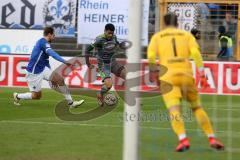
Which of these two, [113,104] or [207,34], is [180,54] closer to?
[113,104]

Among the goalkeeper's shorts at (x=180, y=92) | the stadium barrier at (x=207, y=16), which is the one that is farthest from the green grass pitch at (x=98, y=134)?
the stadium barrier at (x=207, y=16)

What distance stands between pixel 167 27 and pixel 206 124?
4.76ft

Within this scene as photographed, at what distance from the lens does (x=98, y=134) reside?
490 inches

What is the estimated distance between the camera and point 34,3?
79.6 ft

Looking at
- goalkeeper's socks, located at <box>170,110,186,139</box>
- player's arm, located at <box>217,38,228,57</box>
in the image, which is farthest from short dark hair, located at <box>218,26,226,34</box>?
goalkeeper's socks, located at <box>170,110,186,139</box>

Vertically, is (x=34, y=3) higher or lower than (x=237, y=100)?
higher

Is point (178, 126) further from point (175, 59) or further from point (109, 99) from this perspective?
point (109, 99)

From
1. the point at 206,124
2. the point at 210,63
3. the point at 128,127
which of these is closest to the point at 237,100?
Result: the point at 210,63

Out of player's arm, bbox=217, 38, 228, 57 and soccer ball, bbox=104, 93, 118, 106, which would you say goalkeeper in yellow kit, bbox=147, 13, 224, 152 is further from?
player's arm, bbox=217, 38, 228, 57

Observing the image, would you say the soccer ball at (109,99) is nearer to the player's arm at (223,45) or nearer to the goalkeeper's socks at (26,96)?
the goalkeeper's socks at (26,96)

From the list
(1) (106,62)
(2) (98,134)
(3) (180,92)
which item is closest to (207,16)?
(1) (106,62)

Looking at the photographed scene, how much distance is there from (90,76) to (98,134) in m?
7.72

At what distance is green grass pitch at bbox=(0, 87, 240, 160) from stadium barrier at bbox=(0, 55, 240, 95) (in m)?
1.33

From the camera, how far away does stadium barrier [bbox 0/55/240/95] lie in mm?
19000
